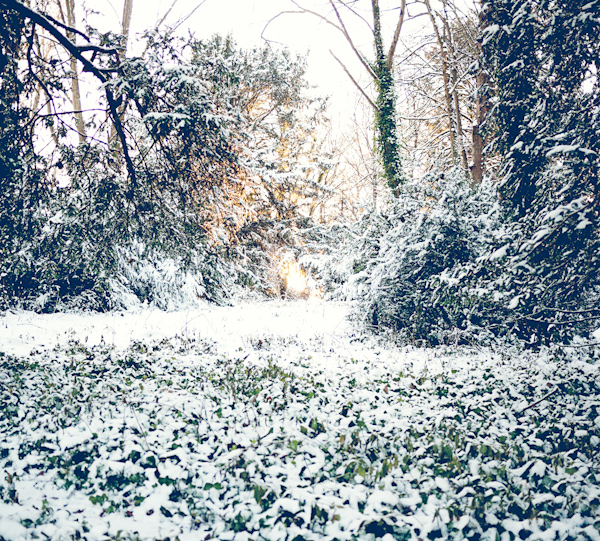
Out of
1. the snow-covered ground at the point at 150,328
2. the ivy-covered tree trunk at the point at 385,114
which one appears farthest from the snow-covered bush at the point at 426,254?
the ivy-covered tree trunk at the point at 385,114

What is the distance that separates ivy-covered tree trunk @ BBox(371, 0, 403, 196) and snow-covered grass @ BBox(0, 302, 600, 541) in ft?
21.6

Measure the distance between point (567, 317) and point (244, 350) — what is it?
5.75 m

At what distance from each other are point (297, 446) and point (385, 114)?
10.7 m

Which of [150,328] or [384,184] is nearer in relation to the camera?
[150,328]

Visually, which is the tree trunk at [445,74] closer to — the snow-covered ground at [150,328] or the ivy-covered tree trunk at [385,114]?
the ivy-covered tree trunk at [385,114]

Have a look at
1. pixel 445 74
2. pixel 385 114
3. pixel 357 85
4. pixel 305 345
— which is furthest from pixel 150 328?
pixel 445 74

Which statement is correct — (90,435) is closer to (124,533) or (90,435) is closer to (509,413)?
(124,533)

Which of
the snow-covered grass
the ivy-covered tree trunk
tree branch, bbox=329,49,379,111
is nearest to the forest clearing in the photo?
the snow-covered grass

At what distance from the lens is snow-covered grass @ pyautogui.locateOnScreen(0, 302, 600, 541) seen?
2877mm

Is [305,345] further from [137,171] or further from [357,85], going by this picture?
[357,85]

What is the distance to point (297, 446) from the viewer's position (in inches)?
154

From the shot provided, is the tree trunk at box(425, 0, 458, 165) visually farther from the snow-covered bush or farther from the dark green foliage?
the dark green foliage

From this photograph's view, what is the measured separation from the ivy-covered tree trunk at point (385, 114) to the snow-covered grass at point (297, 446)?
6596mm

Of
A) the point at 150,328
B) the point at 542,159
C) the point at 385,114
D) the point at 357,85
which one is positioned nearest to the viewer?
the point at 542,159
